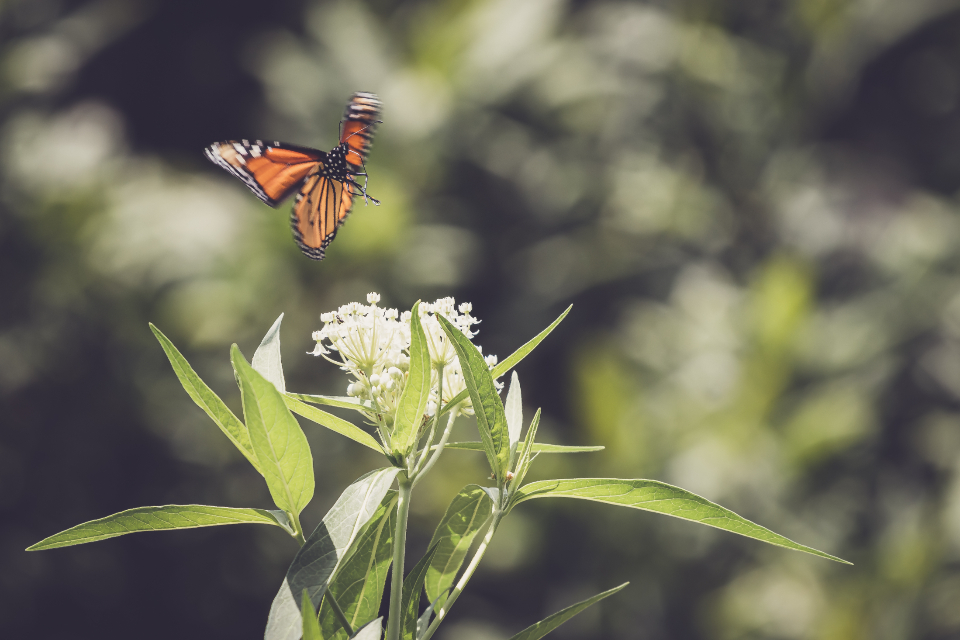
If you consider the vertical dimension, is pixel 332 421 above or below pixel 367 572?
above

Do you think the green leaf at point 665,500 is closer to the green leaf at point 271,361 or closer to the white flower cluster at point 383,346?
the white flower cluster at point 383,346

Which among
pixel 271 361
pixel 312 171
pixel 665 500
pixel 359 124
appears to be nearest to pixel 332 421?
pixel 271 361

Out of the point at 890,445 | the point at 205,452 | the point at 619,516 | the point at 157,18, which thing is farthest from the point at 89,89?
the point at 890,445

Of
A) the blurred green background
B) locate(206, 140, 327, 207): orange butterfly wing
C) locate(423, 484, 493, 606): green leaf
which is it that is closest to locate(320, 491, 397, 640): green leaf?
locate(423, 484, 493, 606): green leaf

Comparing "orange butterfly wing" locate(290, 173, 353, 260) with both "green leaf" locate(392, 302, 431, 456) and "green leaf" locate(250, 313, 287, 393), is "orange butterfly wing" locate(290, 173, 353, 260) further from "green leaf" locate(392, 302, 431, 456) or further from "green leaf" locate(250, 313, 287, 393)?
"green leaf" locate(392, 302, 431, 456)

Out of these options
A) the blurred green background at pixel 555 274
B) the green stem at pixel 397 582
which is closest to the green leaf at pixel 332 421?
the green stem at pixel 397 582

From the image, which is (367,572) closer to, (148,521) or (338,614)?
(338,614)

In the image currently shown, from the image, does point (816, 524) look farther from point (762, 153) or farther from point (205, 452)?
point (205, 452)
